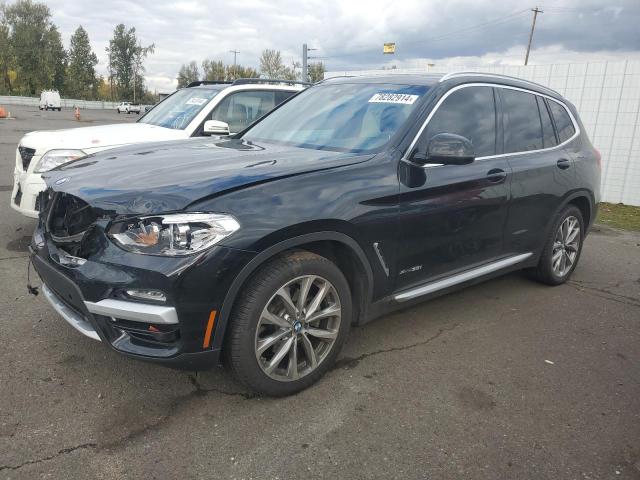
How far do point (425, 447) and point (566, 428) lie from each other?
807mm

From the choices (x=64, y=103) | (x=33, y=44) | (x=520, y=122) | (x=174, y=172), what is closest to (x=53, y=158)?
(x=174, y=172)

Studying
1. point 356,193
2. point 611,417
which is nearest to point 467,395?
point 611,417

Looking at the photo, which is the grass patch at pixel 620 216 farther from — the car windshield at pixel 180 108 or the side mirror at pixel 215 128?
the car windshield at pixel 180 108

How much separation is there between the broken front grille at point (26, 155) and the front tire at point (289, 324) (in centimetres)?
396

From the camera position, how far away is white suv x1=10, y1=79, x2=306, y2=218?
5.23 metres

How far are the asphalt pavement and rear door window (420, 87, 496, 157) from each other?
140 centimetres

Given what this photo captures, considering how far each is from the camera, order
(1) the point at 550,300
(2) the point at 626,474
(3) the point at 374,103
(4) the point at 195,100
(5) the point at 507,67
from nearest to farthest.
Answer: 1. (2) the point at 626,474
2. (3) the point at 374,103
3. (1) the point at 550,300
4. (4) the point at 195,100
5. (5) the point at 507,67

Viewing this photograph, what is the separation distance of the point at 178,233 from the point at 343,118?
5.74 feet

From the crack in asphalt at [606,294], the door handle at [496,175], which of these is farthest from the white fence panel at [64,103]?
the door handle at [496,175]

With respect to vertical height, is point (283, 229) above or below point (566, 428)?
above

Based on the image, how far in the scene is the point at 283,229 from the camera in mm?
2635

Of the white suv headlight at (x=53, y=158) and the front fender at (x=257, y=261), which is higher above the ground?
the white suv headlight at (x=53, y=158)

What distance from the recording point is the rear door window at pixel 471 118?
354 centimetres

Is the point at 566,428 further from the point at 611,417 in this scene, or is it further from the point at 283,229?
the point at 283,229
